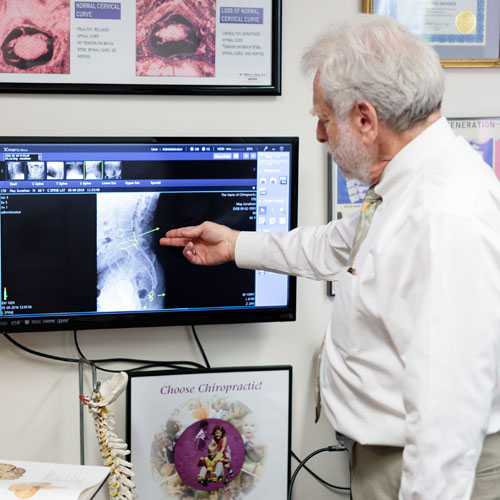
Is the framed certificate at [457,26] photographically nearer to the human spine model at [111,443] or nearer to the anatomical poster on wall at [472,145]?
the anatomical poster on wall at [472,145]

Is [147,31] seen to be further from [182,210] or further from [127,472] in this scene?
[127,472]

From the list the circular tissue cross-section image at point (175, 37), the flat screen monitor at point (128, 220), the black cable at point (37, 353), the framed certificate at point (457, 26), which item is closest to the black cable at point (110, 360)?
the black cable at point (37, 353)

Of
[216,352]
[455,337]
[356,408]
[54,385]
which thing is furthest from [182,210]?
[455,337]

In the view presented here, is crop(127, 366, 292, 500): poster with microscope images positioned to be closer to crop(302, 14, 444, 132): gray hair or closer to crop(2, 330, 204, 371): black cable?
crop(2, 330, 204, 371): black cable

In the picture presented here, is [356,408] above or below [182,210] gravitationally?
below

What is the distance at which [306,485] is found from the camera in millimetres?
2102

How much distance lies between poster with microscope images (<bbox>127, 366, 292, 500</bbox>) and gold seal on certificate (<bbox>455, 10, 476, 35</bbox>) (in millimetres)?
1134

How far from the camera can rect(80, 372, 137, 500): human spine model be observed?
1616 millimetres

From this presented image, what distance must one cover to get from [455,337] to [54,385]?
4.27 feet

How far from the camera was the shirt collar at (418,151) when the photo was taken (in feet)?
4.04

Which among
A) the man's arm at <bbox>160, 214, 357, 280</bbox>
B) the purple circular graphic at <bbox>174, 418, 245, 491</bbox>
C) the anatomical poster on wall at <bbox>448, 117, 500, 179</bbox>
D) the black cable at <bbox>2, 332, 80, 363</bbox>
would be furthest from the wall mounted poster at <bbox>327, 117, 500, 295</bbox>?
the black cable at <bbox>2, 332, 80, 363</bbox>

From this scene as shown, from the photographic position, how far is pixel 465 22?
1.99 metres

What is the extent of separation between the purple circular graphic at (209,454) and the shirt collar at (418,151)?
104cm

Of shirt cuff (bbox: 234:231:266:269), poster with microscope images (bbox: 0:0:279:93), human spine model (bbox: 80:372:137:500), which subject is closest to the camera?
human spine model (bbox: 80:372:137:500)
